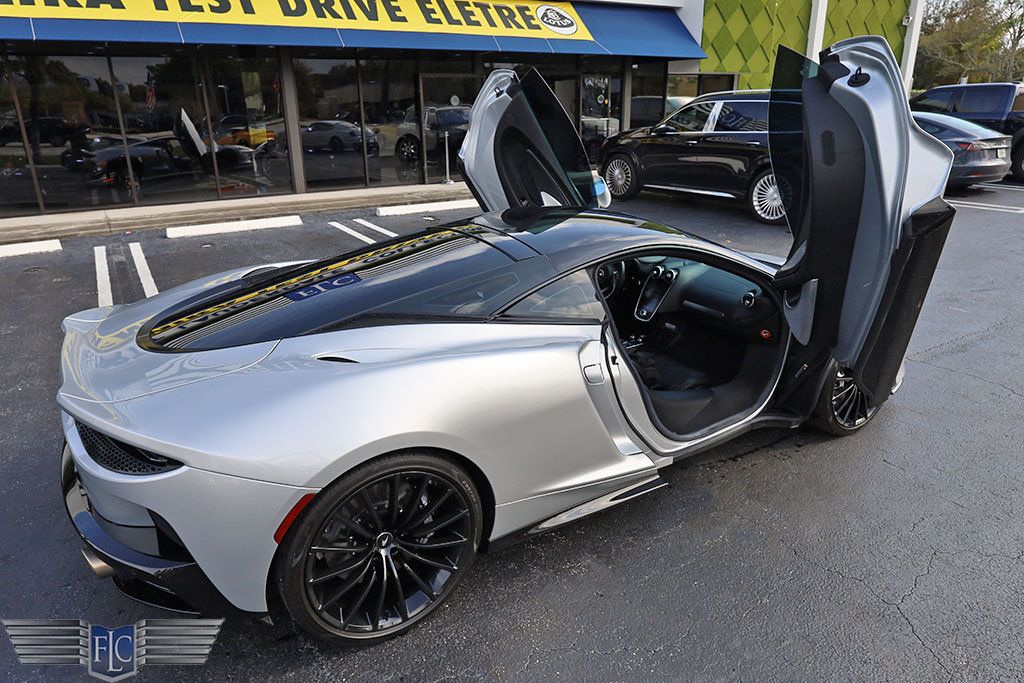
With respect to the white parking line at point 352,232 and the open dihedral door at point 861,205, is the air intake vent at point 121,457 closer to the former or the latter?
the open dihedral door at point 861,205

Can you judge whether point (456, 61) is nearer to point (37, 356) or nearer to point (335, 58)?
point (335, 58)

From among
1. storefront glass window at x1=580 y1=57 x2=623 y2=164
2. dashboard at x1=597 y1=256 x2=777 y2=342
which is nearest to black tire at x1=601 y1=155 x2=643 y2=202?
storefront glass window at x1=580 y1=57 x2=623 y2=164

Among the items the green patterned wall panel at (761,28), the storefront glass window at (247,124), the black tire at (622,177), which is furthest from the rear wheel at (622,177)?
the green patterned wall panel at (761,28)

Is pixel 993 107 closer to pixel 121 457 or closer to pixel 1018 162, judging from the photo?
pixel 1018 162

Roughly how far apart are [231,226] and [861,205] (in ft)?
30.6

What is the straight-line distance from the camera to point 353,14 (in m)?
11.6

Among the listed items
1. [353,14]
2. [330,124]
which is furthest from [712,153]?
[330,124]

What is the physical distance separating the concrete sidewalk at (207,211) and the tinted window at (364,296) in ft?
27.4

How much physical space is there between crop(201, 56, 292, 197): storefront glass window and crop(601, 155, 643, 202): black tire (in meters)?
6.14

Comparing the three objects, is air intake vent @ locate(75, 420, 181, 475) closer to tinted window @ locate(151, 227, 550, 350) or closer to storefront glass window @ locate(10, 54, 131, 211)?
tinted window @ locate(151, 227, 550, 350)

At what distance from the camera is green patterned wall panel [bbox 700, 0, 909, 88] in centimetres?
1653

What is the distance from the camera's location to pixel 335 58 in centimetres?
1243

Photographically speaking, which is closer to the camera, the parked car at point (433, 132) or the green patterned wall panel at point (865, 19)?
the parked car at point (433, 132)

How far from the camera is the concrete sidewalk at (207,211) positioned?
9609 millimetres
